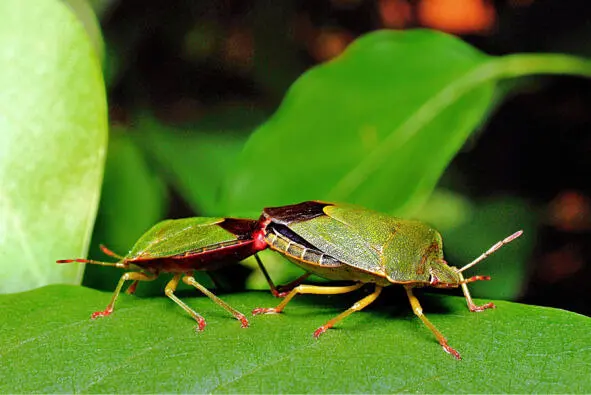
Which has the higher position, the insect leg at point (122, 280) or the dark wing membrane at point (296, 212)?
the dark wing membrane at point (296, 212)

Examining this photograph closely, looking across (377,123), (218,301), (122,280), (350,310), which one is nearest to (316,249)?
(350,310)

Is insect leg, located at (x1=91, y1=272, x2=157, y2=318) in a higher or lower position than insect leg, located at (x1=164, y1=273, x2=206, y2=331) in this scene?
higher

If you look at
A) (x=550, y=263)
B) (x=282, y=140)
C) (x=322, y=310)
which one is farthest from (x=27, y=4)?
(x=550, y=263)

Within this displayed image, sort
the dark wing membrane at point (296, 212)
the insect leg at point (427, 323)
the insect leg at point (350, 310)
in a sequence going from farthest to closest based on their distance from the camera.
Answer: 1. the dark wing membrane at point (296, 212)
2. the insect leg at point (350, 310)
3. the insect leg at point (427, 323)

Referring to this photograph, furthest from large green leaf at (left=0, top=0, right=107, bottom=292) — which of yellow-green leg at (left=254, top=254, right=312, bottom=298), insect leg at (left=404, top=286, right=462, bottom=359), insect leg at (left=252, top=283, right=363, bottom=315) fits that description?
insect leg at (left=404, top=286, right=462, bottom=359)

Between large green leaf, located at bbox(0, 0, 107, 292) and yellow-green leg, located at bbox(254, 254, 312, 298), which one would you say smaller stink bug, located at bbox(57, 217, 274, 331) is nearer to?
yellow-green leg, located at bbox(254, 254, 312, 298)

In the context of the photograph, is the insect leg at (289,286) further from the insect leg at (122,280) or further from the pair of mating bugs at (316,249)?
the insect leg at (122,280)

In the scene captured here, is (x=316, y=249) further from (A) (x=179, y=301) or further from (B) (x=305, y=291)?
(A) (x=179, y=301)

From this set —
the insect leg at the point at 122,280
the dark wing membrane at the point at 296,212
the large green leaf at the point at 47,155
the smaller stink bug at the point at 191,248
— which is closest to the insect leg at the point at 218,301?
the smaller stink bug at the point at 191,248
